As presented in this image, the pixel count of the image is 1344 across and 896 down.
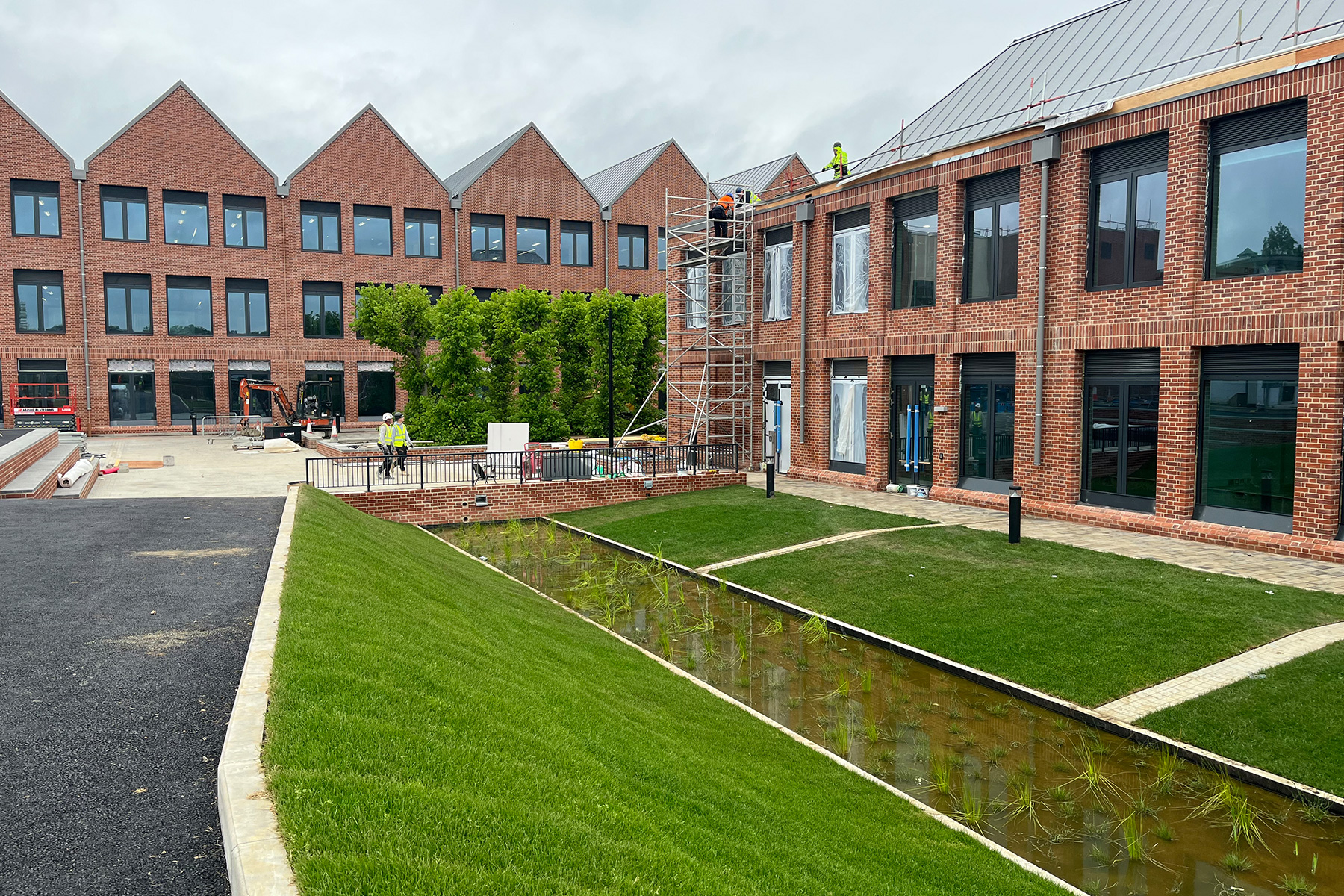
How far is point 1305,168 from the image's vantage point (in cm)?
1454

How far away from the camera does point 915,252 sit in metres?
22.6

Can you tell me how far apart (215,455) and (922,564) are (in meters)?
26.3

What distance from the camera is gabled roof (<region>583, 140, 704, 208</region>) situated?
51.2 meters

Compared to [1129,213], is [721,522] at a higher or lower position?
lower

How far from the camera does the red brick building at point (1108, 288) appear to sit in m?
14.7

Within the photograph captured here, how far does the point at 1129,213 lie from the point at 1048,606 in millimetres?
9400

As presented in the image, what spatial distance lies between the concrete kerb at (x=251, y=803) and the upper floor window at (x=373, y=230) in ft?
144

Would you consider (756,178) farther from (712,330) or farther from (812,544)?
(812,544)

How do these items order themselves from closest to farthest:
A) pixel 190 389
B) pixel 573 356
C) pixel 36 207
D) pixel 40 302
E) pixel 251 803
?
pixel 251 803 < pixel 573 356 < pixel 36 207 < pixel 40 302 < pixel 190 389

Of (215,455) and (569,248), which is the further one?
(569,248)

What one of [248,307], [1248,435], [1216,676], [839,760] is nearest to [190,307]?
[248,307]

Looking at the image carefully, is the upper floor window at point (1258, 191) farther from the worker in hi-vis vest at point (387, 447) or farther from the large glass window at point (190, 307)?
the large glass window at point (190, 307)

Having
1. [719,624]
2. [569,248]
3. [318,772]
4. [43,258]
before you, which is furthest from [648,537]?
[43,258]

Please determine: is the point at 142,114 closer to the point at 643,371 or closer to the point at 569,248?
the point at 569,248
